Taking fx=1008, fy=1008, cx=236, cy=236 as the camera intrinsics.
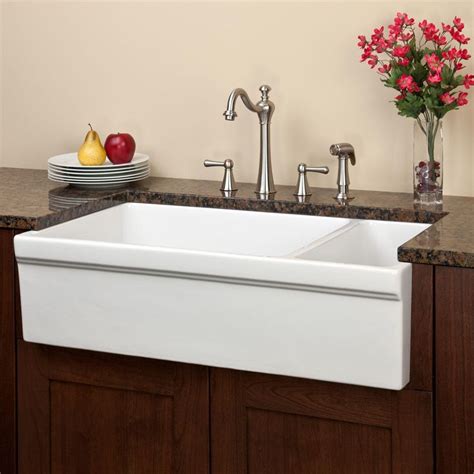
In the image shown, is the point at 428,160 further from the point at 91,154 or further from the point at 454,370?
the point at 91,154

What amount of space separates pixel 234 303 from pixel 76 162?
951mm

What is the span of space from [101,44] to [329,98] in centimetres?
69

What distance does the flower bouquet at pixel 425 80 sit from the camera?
2.26m

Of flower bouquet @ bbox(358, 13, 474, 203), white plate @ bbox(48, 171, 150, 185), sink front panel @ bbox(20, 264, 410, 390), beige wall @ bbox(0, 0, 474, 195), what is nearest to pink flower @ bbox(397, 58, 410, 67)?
flower bouquet @ bbox(358, 13, 474, 203)

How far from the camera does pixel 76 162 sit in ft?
8.92

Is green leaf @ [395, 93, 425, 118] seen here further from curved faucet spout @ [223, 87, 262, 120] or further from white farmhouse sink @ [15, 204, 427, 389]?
curved faucet spout @ [223, 87, 262, 120]

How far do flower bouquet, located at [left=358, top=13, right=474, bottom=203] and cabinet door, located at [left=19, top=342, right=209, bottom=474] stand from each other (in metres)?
0.72

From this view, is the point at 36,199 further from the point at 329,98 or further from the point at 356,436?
the point at 356,436

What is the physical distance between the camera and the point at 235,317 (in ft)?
6.37

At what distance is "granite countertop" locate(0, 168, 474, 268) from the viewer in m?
2.11

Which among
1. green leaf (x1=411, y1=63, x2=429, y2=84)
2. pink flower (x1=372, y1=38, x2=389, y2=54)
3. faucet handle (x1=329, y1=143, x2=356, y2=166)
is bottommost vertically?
faucet handle (x1=329, y1=143, x2=356, y2=166)

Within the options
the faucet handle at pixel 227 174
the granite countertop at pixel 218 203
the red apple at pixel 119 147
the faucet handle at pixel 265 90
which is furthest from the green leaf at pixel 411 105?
the red apple at pixel 119 147

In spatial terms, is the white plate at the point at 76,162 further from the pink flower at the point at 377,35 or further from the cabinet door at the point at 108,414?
the pink flower at the point at 377,35

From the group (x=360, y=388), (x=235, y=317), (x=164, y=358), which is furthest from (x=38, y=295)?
(x=360, y=388)
